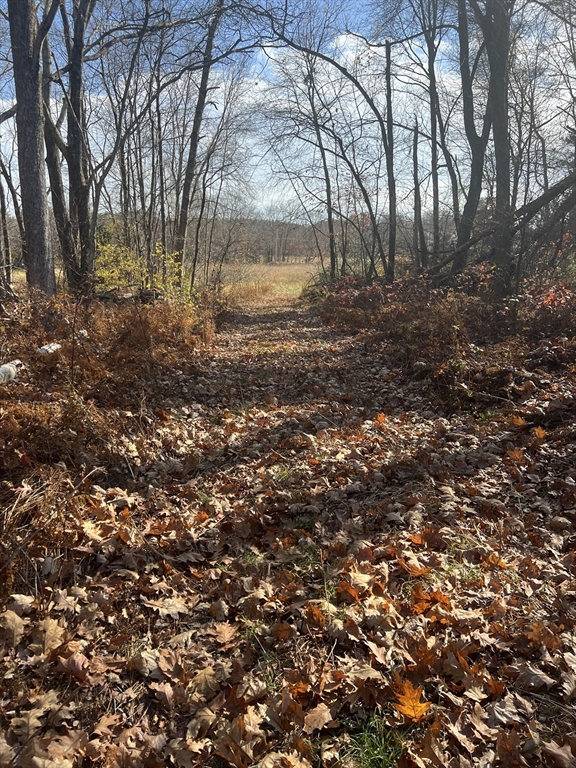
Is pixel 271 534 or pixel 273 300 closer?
pixel 271 534

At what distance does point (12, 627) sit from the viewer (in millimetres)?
2803

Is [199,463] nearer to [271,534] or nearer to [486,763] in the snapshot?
[271,534]

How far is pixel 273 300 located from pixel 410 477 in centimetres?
2066

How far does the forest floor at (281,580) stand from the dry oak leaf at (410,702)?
14mm

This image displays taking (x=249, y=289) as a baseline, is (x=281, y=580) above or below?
below

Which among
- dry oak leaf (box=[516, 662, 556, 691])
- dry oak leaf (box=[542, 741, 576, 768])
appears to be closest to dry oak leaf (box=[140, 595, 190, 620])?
dry oak leaf (box=[516, 662, 556, 691])

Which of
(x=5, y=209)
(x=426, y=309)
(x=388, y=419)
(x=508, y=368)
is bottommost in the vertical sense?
(x=388, y=419)

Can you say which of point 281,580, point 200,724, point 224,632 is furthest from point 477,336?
point 200,724

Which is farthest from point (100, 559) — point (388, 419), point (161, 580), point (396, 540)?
point (388, 419)

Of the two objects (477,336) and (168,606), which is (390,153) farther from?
(168,606)

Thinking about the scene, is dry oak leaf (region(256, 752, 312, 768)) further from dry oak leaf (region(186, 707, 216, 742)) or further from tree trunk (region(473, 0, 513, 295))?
tree trunk (region(473, 0, 513, 295))

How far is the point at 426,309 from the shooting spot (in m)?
11.2

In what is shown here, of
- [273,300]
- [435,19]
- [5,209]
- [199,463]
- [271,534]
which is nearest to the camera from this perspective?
[271,534]

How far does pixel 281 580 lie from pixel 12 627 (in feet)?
5.83
